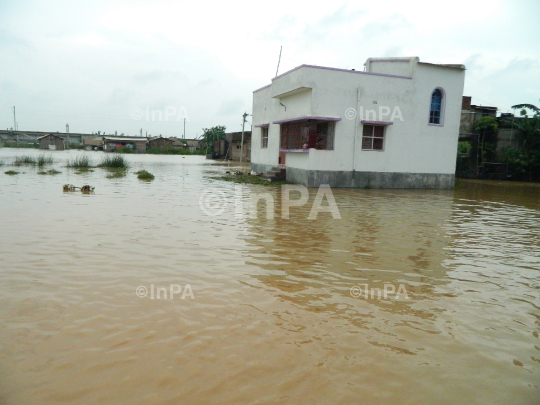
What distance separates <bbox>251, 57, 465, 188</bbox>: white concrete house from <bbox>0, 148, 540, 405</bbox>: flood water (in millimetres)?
9565

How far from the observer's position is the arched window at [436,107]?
19.5 m

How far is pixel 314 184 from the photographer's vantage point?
17.7 meters

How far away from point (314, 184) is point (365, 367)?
1443 cm

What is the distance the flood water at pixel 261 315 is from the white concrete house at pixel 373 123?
31.4 feet

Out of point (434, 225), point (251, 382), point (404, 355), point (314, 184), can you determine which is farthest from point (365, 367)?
point (314, 184)

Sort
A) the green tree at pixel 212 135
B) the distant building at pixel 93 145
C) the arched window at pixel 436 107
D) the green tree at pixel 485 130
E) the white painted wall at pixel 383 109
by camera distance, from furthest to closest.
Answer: the distant building at pixel 93 145 → the green tree at pixel 212 135 → the green tree at pixel 485 130 → the arched window at pixel 436 107 → the white painted wall at pixel 383 109

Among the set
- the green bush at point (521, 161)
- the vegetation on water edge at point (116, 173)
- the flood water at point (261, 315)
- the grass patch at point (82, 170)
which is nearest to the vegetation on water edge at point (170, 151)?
the vegetation on water edge at point (116, 173)

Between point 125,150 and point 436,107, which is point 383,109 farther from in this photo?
point 125,150

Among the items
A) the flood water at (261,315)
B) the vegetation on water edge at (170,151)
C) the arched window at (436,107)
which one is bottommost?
the flood water at (261,315)

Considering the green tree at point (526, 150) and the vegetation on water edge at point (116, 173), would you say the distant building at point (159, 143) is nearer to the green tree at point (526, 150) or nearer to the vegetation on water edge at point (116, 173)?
the vegetation on water edge at point (116, 173)

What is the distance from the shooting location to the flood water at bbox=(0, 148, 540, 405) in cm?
318

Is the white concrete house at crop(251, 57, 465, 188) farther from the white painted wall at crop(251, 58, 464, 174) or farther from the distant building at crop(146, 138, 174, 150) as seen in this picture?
the distant building at crop(146, 138, 174, 150)

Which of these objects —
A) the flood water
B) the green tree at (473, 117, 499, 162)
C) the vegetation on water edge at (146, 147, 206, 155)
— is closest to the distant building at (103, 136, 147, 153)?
the vegetation on water edge at (146, 147, 206, 155)

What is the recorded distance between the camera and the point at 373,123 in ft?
60.2
